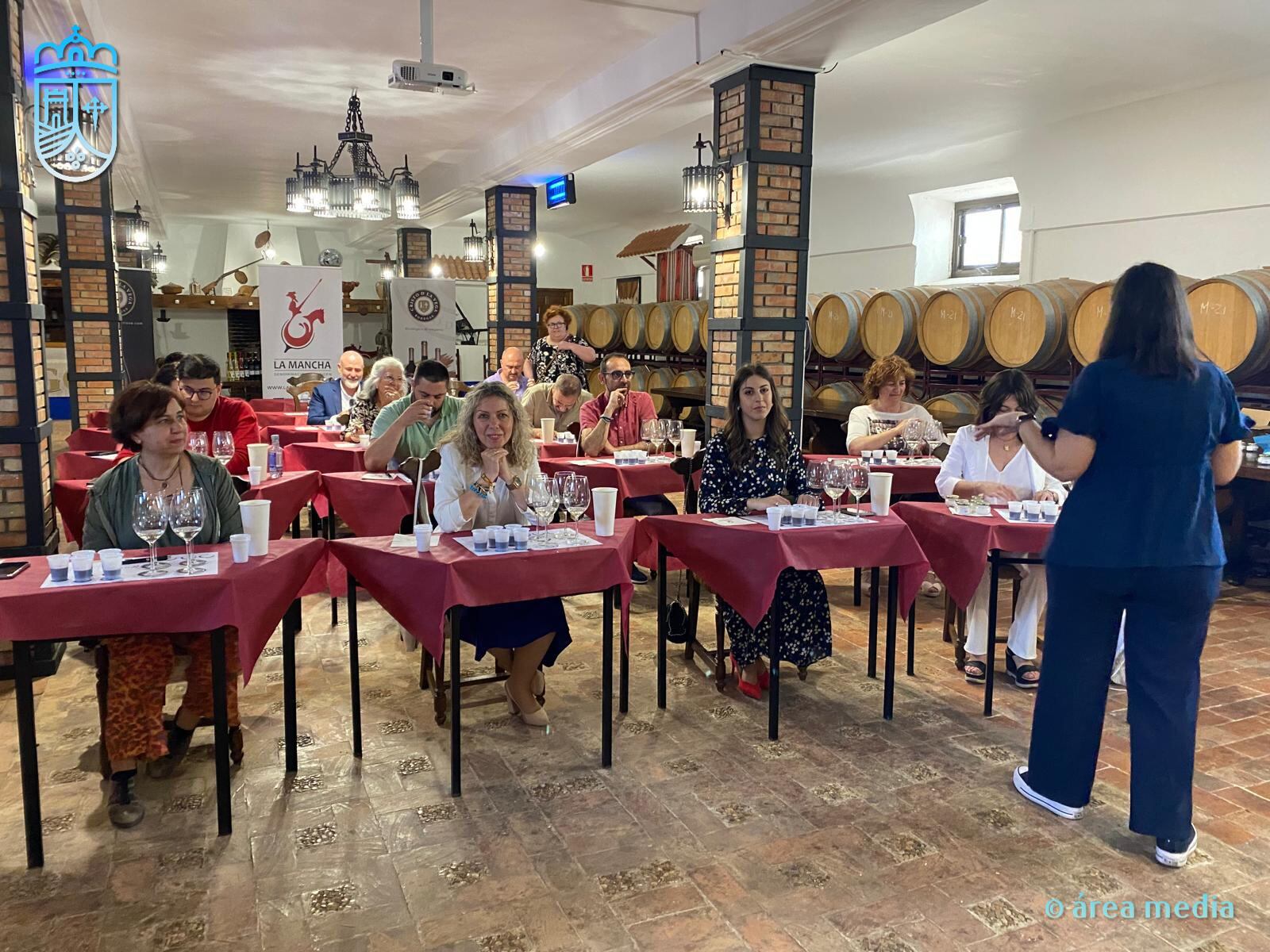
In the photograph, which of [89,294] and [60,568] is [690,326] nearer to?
[89,294]

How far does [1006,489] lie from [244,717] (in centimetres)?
333

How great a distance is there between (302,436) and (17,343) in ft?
8.06

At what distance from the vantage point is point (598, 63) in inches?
300

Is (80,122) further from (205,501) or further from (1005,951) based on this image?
(1005,951)

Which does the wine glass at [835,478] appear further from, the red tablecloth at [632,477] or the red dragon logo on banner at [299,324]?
the red dragon logo on banner at [299,324]

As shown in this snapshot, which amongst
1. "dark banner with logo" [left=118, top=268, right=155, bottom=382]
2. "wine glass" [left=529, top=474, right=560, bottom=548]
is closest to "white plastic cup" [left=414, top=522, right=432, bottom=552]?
"wine glass" [left=529, top=474, right=560, bottom=548]

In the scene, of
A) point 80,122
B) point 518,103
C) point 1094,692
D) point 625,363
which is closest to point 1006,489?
point 1094,692

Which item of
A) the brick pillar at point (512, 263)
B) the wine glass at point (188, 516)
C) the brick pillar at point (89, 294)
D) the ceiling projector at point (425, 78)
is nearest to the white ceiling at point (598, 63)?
the brick pillar at point (512, 263)

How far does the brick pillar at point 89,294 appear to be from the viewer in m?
8.63

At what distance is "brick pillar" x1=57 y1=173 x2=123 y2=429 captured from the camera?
8.63m

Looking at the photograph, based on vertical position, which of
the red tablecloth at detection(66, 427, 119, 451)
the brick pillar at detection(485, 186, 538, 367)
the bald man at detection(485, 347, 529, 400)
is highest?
the brick pillar at detection(485, 186, 538, 367)

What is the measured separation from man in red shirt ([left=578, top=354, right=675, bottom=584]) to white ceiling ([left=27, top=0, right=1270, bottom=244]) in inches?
86.2

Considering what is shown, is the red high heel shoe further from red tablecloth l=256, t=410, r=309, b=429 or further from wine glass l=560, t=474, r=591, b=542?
red tablecloth l=256, t=410, r=309, b=429

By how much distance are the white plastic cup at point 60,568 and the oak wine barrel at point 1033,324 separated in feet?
20.2
